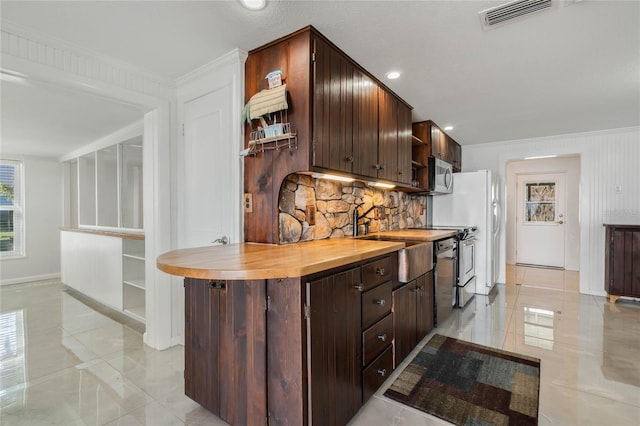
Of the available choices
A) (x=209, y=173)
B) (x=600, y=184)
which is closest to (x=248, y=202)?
(x=209, y=173)

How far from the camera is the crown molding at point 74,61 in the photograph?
1.87 meters

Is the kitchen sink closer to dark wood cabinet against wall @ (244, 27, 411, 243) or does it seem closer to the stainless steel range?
dark wood cabinet against wall @ (244, 27, 411, 243)

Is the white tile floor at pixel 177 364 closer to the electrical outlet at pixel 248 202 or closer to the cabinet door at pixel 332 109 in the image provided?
the electrical outlet at pixel 248 202

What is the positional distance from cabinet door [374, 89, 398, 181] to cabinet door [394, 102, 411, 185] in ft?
0.28

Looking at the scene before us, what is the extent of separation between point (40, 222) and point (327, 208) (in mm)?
6064

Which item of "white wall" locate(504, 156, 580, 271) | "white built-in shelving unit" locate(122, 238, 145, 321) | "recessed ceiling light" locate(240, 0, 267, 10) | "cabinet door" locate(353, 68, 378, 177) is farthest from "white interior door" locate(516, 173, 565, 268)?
"white built-in shelving unit" locate(122, 238, 145, 321)

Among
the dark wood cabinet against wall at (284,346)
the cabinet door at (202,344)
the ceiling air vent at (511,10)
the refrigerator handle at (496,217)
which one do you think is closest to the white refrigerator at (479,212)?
the refrigerator handle at (496,217)

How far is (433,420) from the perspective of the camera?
175 cm

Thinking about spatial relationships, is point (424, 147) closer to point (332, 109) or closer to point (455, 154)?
point (455, 154)

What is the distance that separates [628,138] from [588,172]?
0.63m

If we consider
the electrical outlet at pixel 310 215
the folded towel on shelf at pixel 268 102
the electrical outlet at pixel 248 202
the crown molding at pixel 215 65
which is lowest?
Answer: the electrical outlet at pixel 310 215

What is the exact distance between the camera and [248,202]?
2.25 metres

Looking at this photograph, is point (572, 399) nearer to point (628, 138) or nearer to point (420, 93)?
point (420, 93)

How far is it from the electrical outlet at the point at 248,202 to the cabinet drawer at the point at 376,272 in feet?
3.21
